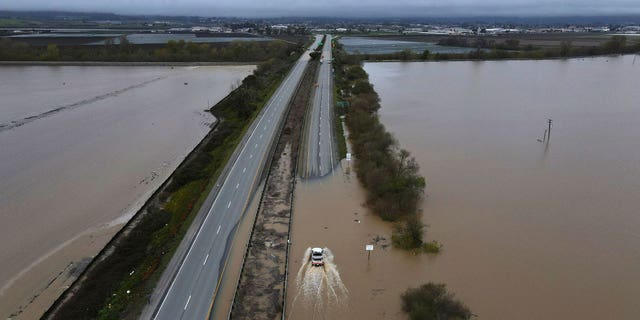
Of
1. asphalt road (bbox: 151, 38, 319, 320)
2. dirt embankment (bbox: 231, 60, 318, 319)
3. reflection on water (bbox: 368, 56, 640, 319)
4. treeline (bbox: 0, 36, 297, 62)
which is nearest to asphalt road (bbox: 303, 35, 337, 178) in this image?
dirt embankment (bbox: 231, 60, 318, 319)

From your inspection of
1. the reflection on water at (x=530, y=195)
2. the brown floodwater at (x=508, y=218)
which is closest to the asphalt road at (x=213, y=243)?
the brown floodwater at (x=508, y=218)

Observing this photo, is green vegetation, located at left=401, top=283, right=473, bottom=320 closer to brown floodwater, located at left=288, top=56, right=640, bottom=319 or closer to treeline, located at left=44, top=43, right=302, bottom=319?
brown floodwater, located at left=288, top=56, right=640, bottom=319

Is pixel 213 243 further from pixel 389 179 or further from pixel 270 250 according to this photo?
pixel 389 179

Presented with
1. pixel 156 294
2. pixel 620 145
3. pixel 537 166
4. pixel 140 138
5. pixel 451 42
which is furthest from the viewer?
pixel 451 42

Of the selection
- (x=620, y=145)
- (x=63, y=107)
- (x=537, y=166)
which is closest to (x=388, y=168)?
(x=537, y=166)

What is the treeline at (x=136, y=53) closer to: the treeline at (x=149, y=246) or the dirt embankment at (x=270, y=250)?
the treeline at (x=149, y=246)

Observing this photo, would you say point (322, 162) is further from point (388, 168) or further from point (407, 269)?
point (407, 269)

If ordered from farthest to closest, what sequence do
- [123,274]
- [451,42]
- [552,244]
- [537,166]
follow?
[451,42], [537,166], [552,244], [123,274]
